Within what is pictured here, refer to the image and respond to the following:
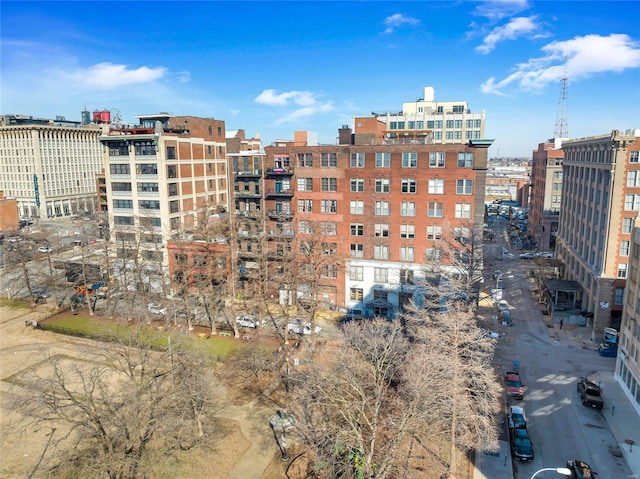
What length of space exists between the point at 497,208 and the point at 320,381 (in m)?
153

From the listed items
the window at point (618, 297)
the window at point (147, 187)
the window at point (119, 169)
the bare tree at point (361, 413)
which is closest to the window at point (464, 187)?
the window at point (618, 297)

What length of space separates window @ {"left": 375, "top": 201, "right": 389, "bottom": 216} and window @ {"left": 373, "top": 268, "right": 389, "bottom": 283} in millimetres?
7413

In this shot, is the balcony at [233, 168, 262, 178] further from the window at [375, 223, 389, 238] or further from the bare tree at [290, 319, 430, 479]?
the bare tree at [290, 319, 430, 479]

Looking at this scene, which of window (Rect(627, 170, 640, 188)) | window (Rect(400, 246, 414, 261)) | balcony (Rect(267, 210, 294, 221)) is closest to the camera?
window (Rect(627, 170, 640, 188))

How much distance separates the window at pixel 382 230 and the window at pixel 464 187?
9988 mm

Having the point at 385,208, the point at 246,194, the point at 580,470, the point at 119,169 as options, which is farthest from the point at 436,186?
the point at 119,169

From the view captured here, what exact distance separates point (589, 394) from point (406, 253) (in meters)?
25.7

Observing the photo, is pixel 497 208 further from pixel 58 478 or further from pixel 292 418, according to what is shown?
pixel 58 478

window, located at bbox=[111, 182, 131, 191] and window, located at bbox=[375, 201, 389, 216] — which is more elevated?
window, located at bbox=[111, 182, 131, 191]

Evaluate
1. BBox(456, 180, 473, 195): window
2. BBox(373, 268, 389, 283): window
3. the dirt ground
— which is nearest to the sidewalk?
the dirt ground

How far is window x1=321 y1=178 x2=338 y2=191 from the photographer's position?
60.1m

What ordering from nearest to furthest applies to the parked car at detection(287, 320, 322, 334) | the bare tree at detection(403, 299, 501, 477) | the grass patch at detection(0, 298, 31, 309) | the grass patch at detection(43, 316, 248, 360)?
the bare tree at detection(403, 299, 501, 477) → the grass patch at detection(43, 316, 248, 360) → the parked car at detection(287, 320, 322, 334) → the grass patch at detection(0, 298, 31, 309)

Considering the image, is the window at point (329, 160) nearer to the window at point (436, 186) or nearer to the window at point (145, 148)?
the window at point (436, 186)

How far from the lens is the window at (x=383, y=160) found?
189ft
